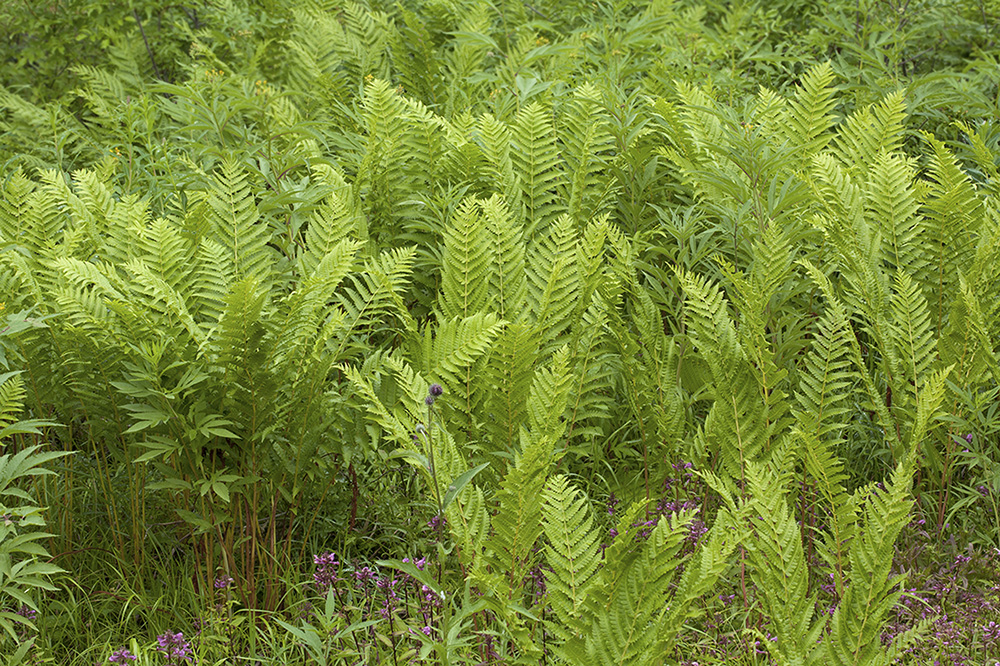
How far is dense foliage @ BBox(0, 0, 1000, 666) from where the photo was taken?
186cm

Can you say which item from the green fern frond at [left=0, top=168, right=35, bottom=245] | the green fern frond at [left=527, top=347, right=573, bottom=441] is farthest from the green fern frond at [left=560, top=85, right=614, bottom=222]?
the green fern frond at [left=0, top=168, right=35, bottom=245]

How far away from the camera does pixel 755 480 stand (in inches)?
72.8

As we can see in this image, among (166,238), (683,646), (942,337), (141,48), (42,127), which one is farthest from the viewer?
(141,48)

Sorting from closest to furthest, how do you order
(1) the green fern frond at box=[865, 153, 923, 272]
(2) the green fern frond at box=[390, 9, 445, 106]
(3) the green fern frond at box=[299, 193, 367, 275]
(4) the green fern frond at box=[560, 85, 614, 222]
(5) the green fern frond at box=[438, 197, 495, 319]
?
(5) the green fern frond at box=[438, 197, 495, 319] → (3) the green fern frond at box=[299, 193, 367, 275] → (1) the green fern frond at box=[865, 153, 923, 272] → (4) the green fern frond at box=[560, 85, 614, 222] → (2) the green fern frond at box=[390, 9, 445, 106]

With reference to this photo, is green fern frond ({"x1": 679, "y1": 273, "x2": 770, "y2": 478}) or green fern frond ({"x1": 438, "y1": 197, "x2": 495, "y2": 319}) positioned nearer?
green fern frond ({"x1": 679, "y1": 273, "x2": 770, "y2": 478})

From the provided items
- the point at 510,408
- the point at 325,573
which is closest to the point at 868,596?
the point at 510,408

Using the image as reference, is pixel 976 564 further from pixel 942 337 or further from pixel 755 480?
pixel 755 480

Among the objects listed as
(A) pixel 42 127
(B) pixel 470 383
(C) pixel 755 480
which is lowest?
(A) pixel 42 127

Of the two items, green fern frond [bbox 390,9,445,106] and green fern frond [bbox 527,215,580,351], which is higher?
green fern frond [bbox 390,9,445,106]

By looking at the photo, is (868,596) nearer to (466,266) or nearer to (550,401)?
(550,401)

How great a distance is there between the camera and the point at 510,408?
230 cm

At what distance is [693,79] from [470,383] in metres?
2.42

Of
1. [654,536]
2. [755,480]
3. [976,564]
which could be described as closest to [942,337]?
[976,564]

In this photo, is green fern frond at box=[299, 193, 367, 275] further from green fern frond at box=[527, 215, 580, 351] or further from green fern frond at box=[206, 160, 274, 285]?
green fern frond at box=[527, 215, 580, 351]
